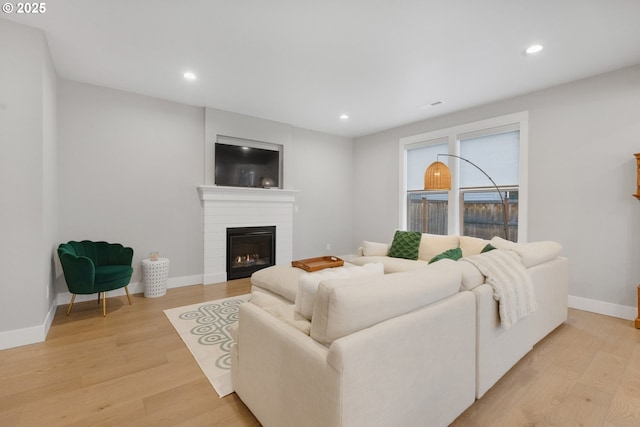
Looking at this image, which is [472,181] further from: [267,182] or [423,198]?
[267,182]

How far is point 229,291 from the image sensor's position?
4.10 m

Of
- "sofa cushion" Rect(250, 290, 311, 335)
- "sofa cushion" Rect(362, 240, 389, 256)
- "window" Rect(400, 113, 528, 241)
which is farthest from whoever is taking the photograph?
"sofa cushion" Rect(362, 240, 389, 256)

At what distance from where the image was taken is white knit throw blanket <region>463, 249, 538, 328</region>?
6.16ft

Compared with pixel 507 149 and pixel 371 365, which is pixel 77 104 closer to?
pixel 371 365

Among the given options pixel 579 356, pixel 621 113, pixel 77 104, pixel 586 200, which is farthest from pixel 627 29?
pixel 77 104

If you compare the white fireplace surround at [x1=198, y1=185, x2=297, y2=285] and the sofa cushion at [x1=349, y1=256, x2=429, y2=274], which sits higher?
the white fireplace surround at [x1=198, y1=185, x2=297, y2=285]

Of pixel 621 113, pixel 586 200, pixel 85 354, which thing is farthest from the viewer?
pixel 586 200

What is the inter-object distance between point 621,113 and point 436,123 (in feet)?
7.39

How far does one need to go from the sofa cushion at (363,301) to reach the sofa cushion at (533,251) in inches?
57.6

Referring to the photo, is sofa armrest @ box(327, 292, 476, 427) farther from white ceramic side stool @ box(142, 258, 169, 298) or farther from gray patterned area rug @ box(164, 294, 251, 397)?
white ceramic side stool @ box(142, 258, 169, 298)

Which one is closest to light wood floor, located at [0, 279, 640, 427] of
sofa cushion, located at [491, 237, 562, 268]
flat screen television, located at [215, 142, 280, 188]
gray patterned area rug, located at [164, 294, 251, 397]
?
gray patterned area rug, located at [164, 294, 251, 397]

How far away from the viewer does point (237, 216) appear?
475 cm

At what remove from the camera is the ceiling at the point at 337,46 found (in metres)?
2.27

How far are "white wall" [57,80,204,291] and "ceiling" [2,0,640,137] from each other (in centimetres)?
32
